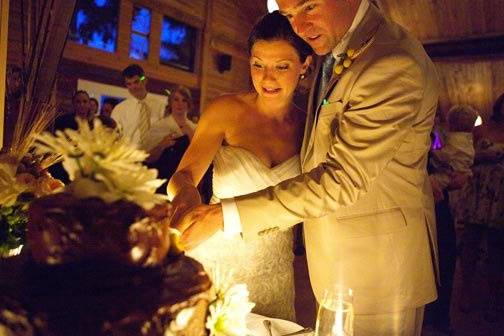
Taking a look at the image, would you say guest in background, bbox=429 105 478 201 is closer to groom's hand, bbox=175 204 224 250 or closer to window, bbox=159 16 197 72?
groom's hand, bbox=175 204 224 250

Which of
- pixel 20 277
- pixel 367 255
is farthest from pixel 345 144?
pixel 20 277

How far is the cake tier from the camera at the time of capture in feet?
3.24

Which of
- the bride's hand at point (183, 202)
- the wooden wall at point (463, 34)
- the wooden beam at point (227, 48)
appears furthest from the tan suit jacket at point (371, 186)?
the wooden beam at point (227, 48)

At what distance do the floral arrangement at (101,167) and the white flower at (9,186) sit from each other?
567mm

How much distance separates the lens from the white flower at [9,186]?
1552 mm

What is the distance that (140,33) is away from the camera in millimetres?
8445

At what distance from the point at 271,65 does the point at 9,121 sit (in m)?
1.81

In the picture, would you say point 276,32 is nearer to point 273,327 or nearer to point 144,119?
point 273,327

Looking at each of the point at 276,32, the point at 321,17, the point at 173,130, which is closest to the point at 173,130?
the point at 173,130

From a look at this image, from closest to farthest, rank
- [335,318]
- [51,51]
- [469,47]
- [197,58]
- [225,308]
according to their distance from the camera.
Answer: [225,308], [335,318], [51,51], [469,47], [197,58]

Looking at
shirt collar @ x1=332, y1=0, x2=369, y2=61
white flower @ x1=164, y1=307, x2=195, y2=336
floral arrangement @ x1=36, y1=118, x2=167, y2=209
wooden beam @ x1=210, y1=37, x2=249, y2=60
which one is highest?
wooden beam @ x1=210, y1=37, x2=249, y2=60

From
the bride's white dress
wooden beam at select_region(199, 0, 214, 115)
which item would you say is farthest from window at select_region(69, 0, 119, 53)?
the bride's white dress

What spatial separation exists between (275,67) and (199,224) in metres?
1.00

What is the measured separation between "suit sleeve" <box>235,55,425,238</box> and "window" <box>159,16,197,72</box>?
7.71m
